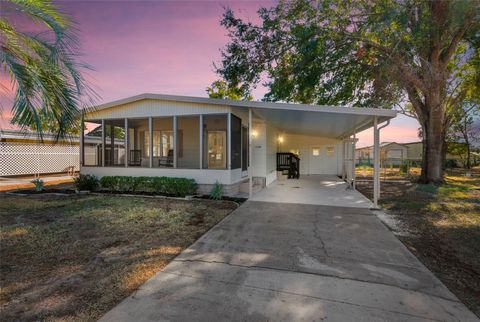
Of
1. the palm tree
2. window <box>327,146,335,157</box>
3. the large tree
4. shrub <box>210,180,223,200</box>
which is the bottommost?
shrub <box>210,180,223,200</box>

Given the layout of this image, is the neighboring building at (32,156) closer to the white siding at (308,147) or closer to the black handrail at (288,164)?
the black handrail at (288,164)

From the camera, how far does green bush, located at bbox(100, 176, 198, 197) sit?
7816 millimetres

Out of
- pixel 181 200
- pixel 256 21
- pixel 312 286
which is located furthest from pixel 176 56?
pixel 312 286

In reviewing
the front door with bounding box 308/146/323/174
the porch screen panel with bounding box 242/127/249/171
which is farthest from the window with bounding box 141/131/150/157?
the front door with bounding box 308/146/323/174

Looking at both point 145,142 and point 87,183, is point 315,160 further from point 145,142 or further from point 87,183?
point 87,183

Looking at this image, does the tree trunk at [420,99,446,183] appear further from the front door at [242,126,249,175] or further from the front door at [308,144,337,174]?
the front door at [242,126,249,175]

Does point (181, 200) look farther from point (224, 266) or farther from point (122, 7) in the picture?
point (122, 7)

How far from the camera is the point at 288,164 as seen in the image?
14055mm

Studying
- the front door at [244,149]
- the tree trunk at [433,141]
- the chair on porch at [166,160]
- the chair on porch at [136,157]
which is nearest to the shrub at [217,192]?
the front door at [244,149]

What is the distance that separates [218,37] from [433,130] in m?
11.3

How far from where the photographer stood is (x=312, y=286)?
104 inches

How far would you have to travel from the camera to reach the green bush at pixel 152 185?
7.82m

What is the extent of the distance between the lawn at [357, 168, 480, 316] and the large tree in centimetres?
501

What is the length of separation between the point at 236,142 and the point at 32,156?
42.4 feet
